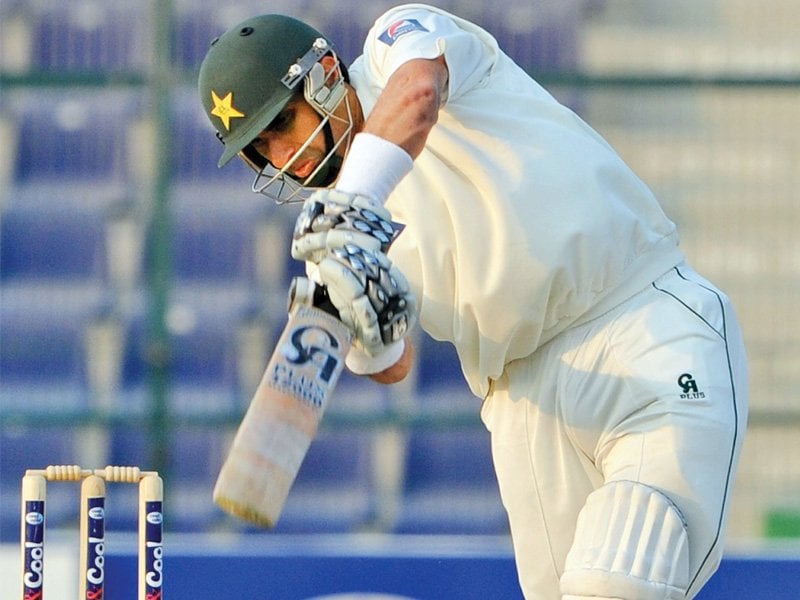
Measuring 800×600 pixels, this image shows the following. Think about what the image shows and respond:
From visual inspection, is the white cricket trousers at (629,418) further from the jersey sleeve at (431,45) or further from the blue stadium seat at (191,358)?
the blue stadium seat at (191,358)

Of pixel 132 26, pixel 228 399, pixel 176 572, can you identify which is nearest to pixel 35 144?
pixel 132 26

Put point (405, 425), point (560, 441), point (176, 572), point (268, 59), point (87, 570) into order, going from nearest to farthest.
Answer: point (268, 59), point (560, 441), point (87, 570), point (176, 572), point (405, 425)

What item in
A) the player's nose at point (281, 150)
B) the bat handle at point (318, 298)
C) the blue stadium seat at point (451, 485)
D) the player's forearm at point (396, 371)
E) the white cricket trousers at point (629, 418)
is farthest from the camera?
the blue stadium seat at point (451, 485)

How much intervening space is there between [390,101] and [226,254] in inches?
120

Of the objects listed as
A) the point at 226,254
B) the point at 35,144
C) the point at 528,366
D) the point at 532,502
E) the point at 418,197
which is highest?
the point at 35,144

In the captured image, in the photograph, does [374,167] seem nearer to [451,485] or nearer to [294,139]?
[294,139]

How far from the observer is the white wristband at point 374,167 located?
221cm

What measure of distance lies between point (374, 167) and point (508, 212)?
472mm

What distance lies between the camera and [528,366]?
2.85 metres

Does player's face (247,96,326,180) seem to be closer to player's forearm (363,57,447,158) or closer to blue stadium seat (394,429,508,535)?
player's forearm (363,57,447,158)

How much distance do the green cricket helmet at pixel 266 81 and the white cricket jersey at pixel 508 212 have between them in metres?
0.09

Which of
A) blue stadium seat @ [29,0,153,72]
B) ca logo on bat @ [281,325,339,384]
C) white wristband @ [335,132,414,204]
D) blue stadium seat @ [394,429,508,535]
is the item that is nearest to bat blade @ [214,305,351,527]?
ca logo on bat @ [281,325,339,384]

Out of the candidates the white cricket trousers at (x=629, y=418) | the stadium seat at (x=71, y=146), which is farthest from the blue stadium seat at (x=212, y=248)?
the white cricket trousers at (x=629, y=418)

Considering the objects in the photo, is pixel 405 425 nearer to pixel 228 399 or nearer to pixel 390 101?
pixel 228 399
